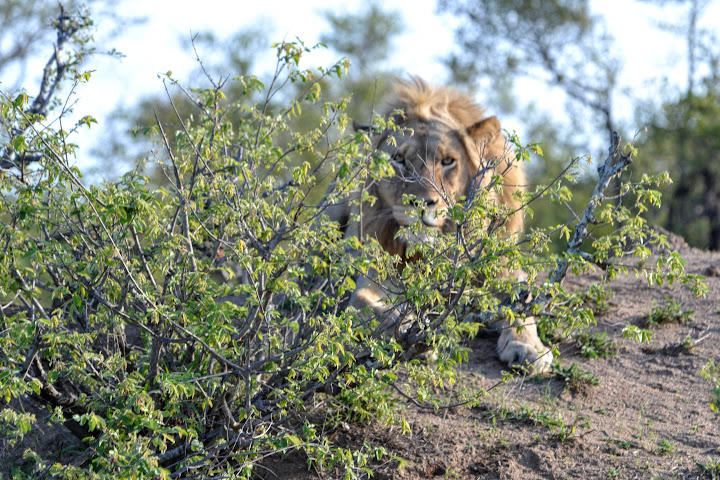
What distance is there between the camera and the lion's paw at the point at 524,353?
16.1 ft

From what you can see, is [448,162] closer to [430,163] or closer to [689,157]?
[430,163]

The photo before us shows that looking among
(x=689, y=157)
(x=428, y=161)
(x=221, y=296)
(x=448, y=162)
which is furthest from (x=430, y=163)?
(x=689, y=157)

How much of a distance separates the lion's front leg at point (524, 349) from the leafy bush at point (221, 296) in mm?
1195

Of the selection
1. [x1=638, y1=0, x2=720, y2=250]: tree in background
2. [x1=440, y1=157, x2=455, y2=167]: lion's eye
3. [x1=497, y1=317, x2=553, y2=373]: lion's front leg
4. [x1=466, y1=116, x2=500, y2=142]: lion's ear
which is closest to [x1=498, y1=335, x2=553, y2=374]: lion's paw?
[x1=497, y1=317, x2=553, y2=373]: lion's front leg

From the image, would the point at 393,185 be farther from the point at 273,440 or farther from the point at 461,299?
the point at 273,440

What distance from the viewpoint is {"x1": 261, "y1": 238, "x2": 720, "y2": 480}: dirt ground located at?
389 cm

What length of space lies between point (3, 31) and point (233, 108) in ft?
60.1

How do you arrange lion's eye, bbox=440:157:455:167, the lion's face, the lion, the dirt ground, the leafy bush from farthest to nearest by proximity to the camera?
lion's eye, bbox=440:157:455:167
the lion's face
the lion
the dirt ground
the leafy bush

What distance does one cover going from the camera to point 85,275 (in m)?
3.37

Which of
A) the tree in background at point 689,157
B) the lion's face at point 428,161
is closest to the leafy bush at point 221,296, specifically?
the lion's face at point 428,161

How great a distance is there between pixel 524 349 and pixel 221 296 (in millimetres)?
2259

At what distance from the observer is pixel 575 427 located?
13.9ft

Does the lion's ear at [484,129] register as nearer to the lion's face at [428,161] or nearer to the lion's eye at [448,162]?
the lion's face at [428,161]

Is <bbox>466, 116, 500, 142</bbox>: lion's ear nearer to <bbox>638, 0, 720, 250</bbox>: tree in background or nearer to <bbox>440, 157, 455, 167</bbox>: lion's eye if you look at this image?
<bbox>440, 157, 455, 167</bbox>: lion's eye
